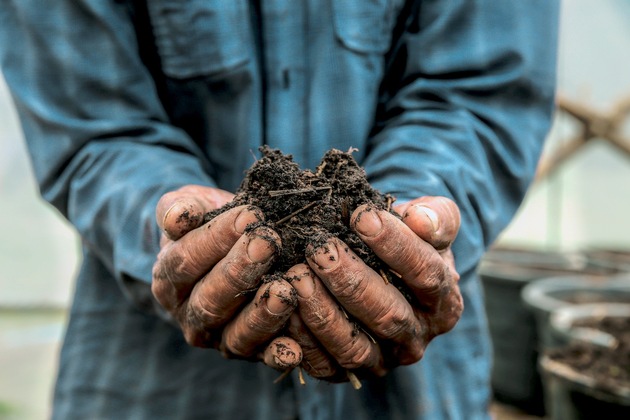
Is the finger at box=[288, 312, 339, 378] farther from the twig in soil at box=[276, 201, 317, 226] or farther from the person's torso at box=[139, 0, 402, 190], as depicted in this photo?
the person's torso at box=[139, 0, 402, 190]

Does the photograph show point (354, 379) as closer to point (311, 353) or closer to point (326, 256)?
point (311, 353)

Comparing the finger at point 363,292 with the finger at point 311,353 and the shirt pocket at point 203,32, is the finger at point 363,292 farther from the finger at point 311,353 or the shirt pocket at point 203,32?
the shirt pocket at point 203,32

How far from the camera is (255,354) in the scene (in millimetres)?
1098

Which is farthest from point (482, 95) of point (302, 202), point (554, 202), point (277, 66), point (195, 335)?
point (554, 202)

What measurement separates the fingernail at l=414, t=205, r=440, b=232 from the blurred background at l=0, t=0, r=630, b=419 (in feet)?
11.0

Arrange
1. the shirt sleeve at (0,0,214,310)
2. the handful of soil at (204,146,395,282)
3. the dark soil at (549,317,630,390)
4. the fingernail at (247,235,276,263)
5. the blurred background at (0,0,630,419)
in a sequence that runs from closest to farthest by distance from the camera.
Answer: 1. the fingernail at (247,235,276,263)
2. the handful of soil at (204,146,395,282)
3. the shirt sleeve at (0,0,214,310)
4. the dark soil at (549,317,630,390)
5. the blurred background at (0,0,630,419)

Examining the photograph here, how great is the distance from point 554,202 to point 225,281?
526 centimetres

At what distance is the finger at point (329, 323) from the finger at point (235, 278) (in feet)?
0.19

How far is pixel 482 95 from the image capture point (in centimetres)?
145

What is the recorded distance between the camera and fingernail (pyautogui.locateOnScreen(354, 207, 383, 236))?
3.29ft

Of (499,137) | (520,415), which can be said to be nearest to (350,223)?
(499,137)

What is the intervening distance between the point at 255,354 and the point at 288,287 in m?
0.17

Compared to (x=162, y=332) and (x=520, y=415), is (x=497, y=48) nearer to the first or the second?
(x=162, y=332)

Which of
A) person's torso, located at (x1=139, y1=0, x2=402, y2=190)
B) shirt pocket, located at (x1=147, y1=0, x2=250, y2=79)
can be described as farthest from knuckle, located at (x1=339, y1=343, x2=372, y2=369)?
shirt pocket, located at (x1=147, y1=0, x2=250, y2=79)
